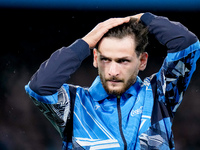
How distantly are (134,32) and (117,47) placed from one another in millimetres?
144

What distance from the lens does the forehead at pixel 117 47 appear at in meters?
1.71

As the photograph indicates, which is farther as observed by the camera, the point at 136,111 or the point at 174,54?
the point at 136,111

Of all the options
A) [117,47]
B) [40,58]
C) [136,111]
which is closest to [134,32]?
[117,47]

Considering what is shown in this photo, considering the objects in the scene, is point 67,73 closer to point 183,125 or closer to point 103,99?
point 103,99

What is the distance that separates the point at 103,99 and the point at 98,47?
261mm

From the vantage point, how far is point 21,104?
3.82m

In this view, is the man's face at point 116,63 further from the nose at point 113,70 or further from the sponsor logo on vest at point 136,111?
the sponsor logo on vest at point 136,111

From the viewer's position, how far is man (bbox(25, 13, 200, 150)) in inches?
64.9

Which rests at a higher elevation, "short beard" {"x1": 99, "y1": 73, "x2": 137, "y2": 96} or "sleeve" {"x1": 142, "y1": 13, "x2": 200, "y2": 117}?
"sleeve" {"x1": 142, "y1": 13, "x2": 200, "y2": 117}

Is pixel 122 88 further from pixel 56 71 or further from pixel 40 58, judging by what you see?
pixel 40 58

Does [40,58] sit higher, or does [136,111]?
[136,111]

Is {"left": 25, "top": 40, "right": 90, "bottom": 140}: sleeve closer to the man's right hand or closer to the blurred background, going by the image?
the man's right hand

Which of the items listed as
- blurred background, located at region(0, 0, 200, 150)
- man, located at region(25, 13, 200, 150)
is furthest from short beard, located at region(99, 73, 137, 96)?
blurred background, located at region(0, 0, 200, 150)

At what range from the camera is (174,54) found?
5.39ft
